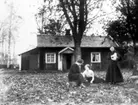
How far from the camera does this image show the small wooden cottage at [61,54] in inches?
1326

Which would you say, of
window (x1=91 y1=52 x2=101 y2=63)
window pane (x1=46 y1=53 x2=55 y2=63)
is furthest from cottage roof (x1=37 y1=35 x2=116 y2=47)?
window pane (x1=46 y1=53 x2=55 y2=63)

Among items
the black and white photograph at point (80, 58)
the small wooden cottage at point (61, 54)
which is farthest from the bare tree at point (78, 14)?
the small wooden cottage at point (61, 54)

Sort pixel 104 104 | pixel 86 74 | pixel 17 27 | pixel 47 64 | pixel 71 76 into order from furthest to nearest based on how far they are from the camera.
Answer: pixel 17 27 < pixel 47 64 < pixel 86 74 < pixel 71 76 < pixel 104 104

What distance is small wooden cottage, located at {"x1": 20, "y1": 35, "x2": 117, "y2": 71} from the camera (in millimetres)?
33688

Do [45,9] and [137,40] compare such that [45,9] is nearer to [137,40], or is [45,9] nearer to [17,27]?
[137,40]

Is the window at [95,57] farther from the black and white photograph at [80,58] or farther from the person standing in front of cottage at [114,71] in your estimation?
the person standing in front of cottage at [114,71]

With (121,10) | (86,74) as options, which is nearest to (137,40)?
(121,10)

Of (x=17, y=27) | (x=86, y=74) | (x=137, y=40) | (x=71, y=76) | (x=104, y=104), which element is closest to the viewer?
(x=104, y=104)

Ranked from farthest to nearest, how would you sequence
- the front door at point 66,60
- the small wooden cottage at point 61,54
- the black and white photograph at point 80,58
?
1. the front door at point 66,60
2. the small wooden cottage at point 61,54
3. the black and white photograph at point 80,58

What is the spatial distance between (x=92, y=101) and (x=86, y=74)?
4.60 meters

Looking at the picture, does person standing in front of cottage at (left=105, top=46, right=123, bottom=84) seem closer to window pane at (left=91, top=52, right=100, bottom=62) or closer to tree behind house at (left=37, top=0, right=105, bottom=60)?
tree behind house at (left=37, top=0, right=105, bottom=60)

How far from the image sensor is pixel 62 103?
755 centimetres

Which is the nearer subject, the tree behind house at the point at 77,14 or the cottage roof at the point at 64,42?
the tree behind house at the point at 77,14

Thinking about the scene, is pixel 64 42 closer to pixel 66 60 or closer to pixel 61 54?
pixel 61 54
